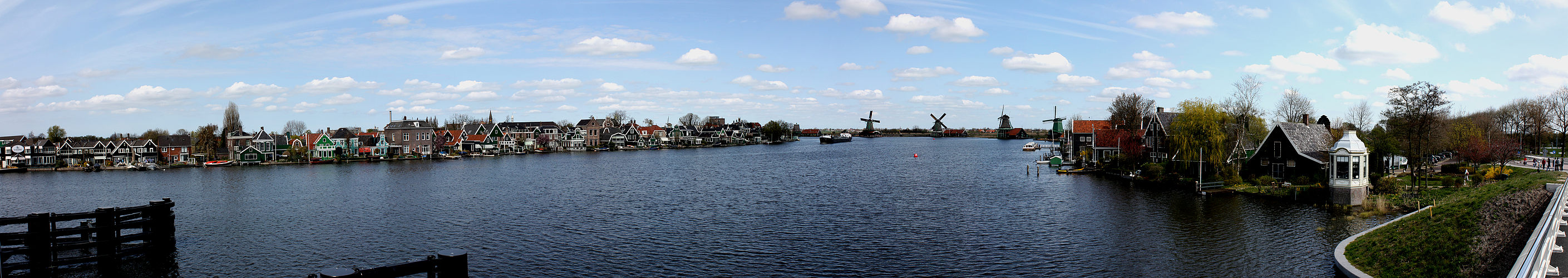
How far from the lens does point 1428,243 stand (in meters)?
23.2

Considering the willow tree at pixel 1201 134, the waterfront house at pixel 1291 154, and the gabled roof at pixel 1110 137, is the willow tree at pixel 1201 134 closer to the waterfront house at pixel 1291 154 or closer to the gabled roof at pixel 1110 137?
the waterfront house at pixel 1291 154

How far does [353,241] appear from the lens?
32500 mm

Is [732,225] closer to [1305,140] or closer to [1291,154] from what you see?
[1291,154]

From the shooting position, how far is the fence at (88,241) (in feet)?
81.7

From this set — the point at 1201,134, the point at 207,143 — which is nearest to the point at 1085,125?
the point at 1201,134

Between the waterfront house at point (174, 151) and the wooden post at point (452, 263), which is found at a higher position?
the waterfront house at point (174, 151)

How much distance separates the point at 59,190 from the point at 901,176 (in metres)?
70.2

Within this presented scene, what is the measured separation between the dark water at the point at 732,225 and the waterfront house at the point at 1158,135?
813 centimetres

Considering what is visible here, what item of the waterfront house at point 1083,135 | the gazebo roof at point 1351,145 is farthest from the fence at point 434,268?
the waterfront house at point 1083,135

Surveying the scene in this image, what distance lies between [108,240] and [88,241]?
1348 mm

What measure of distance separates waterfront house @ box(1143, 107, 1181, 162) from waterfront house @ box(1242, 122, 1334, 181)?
1095 centimetres

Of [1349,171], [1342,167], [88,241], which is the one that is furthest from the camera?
[1342,167]

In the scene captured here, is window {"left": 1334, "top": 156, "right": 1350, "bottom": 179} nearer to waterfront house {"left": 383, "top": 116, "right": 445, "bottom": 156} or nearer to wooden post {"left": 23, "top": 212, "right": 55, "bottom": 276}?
wooden post {"left": 23, "top": 212, "right": 55, "bottom": 276}

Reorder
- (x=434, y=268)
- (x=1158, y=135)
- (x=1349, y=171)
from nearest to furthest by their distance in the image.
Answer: (x=434, y=268) < (x=1349, y=171) < (x=1158, y=135)
